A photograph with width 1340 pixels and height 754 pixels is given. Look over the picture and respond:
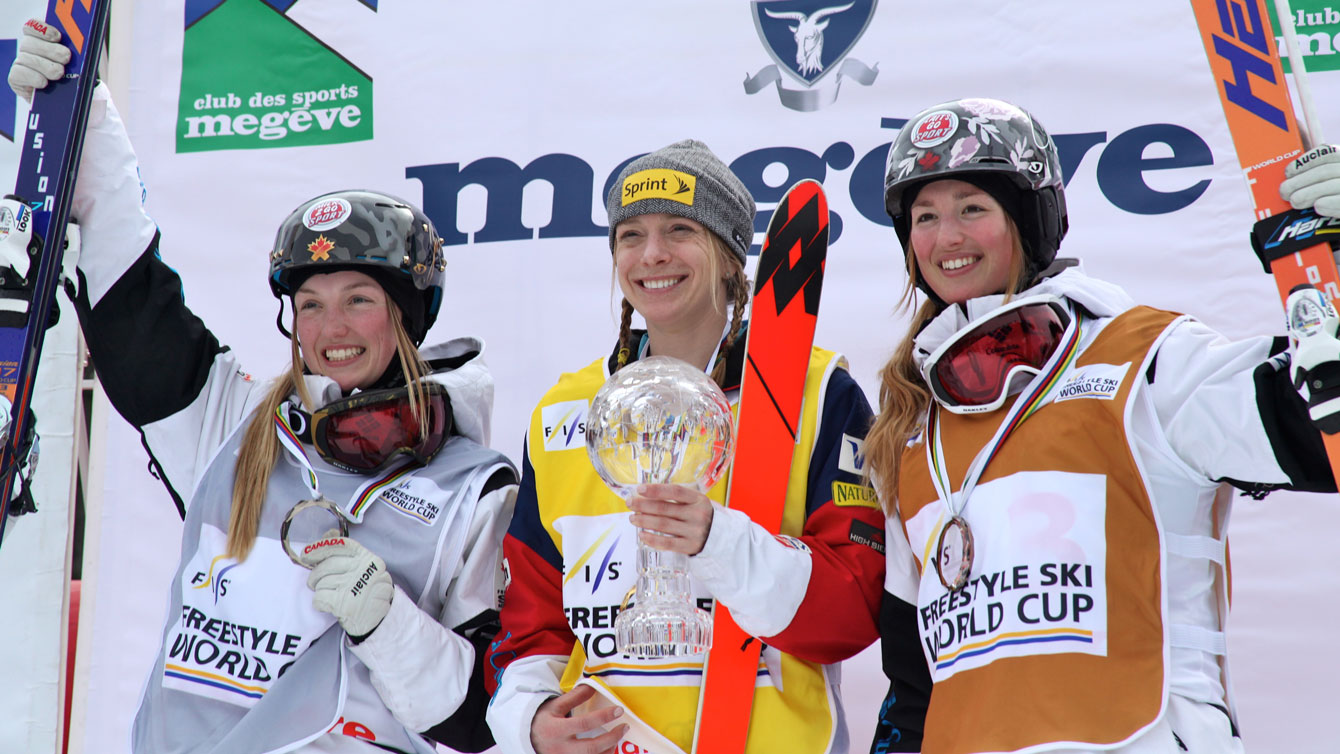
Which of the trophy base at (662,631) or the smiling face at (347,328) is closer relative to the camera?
the trophy base at (662,631)

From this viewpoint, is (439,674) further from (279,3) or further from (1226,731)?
(279,3)

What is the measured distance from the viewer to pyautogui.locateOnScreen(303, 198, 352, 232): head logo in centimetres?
269

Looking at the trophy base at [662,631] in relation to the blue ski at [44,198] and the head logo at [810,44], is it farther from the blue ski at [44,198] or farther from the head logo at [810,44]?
the head logo at [810,44]

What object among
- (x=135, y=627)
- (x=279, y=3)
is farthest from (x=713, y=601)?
(x=279, y=3)

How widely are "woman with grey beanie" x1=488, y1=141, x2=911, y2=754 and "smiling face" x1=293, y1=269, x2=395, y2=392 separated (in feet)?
1.41

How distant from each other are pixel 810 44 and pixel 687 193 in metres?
1.25

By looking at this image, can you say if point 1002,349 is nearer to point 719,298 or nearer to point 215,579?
point 719,298

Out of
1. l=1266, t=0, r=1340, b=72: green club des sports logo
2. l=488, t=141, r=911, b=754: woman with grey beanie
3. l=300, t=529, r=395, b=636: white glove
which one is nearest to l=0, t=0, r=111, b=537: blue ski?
l=300, t=529, r=395, b=636: white glove

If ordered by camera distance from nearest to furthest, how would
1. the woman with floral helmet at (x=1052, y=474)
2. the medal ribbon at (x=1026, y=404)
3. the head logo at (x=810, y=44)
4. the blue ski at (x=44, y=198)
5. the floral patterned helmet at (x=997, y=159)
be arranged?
the woman with floral helmet at (x=1052, y=474), the medal ribbon at (x=1026, y=404), the floral patterned helmet at (x=997, y=159), the blue ski at (x=44, y=198), the head logo at (x=810, y=44)

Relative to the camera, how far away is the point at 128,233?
2.63m

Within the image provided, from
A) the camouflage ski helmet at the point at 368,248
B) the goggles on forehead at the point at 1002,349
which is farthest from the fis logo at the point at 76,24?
the goggles on forehead at the point at 1002,349

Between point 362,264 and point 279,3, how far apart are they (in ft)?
5.38

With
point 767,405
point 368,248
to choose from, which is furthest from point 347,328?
point 767,405

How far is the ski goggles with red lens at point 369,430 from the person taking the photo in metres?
2.57
